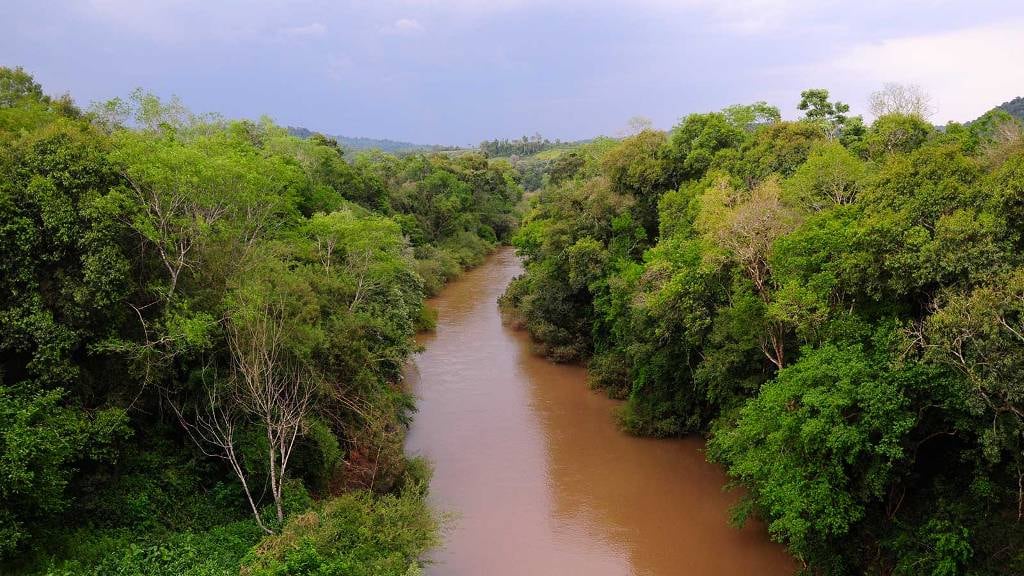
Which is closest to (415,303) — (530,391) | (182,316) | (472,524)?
(530,391)

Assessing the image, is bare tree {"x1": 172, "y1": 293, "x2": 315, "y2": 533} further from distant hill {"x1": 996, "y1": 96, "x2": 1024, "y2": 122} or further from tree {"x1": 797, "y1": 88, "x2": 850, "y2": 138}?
distant hill {"x1": 996, "y1": 96, "x2": 1024, "y2": 122}

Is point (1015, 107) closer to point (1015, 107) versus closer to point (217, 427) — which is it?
point (1015, 107)

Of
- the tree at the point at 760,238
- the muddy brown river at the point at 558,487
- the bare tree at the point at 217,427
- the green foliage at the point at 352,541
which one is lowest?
the muddy brown river at the point at 558,487

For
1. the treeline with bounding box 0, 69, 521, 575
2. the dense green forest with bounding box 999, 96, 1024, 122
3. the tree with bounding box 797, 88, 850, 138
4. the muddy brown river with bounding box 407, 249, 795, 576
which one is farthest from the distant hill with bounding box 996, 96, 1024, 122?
the treeline with bounding box 0, 69, 521, 575

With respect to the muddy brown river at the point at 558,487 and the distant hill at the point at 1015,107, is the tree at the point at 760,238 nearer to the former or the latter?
the muddy brown river at the point at 558,487

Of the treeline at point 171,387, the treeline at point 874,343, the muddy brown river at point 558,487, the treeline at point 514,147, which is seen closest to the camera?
the treeline at point 874,343

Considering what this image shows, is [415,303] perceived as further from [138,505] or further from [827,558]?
[827,558]

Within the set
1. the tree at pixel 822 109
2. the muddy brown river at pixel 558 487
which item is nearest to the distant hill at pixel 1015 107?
the tree at pixel 822 109
